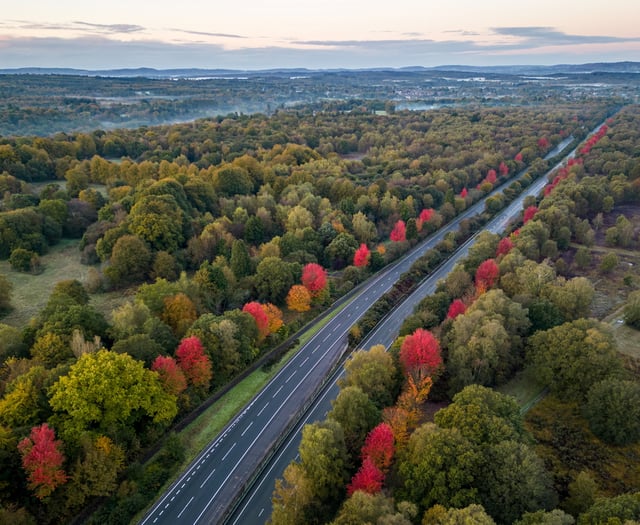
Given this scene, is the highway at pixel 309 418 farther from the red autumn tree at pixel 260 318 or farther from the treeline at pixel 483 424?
the red autumn tree at pixel 260 318

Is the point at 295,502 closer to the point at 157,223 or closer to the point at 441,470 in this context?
the point at 441,470

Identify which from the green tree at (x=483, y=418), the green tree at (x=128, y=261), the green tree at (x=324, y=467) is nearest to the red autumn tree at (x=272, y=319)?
the green tree at (x=324, y=467)

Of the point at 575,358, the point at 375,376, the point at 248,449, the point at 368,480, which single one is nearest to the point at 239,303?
the point at 248,449

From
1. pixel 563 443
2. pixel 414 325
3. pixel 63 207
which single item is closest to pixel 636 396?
pixel 563 443

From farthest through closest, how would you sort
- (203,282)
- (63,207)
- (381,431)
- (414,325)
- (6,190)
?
(6,190), (63,207), (203,282), (414,325), (381,431)

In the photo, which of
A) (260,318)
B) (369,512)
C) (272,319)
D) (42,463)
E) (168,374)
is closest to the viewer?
(369,512)

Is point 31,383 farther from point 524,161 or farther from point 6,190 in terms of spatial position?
point 524,161
